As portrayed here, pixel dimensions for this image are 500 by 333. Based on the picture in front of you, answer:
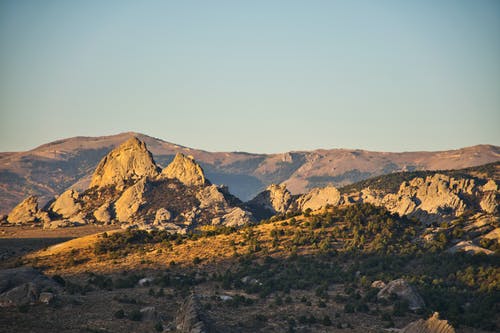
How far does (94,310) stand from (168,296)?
1118 centimetres

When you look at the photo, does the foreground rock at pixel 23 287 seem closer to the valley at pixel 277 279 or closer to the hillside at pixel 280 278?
the valley at pixel 277 279

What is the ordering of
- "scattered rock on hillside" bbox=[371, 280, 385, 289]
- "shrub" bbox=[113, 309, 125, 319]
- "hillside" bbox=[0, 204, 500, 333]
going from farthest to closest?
"scattered rock on hillside" bbox=[371, 280, 385, 289]
"hillside" bbox=[0, 204, 500, 333]
"shrub" bbox=[113, 309, 125, 319]

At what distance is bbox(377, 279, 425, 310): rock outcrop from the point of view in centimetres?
8350

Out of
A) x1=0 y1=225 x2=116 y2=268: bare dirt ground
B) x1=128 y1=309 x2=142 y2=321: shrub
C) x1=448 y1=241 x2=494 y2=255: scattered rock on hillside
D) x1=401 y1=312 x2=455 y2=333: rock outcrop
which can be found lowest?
x1=0 y1=225 x2=116 y2=268: bare dirt ground

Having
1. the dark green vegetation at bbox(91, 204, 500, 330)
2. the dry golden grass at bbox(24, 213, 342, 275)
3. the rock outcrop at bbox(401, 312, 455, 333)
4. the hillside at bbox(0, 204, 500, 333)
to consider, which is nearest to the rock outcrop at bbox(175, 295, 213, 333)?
the hillside at bbox(0, 204, 500, 333)

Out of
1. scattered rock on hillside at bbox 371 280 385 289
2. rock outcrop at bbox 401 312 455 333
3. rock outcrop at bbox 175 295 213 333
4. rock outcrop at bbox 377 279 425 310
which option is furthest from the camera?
scattered rock on hillside at bbox 371 280 385 289

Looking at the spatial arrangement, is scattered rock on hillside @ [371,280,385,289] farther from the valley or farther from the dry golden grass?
the dry golden grass

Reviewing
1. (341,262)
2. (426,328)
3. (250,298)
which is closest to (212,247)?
(341,262)

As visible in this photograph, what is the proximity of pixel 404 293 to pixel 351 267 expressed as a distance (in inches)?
727

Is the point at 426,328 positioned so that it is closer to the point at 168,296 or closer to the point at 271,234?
the point at 168,296

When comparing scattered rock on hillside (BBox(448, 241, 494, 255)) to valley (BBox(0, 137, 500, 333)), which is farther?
scattered rock on hillside (BBox(448, 241, 494, 255))

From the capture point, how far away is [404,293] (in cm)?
8488

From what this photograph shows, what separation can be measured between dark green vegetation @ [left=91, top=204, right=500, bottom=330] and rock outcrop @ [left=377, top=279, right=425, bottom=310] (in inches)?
35.3

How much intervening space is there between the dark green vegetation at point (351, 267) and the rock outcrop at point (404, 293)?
35.3 inches
